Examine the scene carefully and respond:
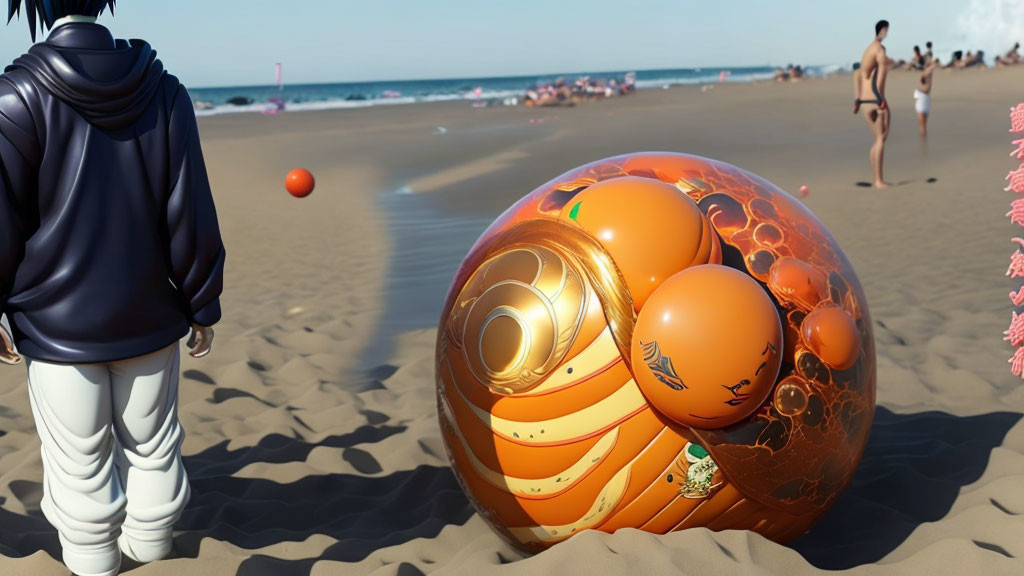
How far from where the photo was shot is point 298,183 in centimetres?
1004

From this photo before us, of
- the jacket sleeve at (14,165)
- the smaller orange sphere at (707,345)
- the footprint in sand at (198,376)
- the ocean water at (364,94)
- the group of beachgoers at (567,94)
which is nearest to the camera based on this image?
the smaller orange sphere at (707,345)

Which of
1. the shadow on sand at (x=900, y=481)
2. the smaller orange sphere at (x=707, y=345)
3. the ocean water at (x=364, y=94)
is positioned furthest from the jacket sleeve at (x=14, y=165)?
the ocean water at (x=364, y=94)

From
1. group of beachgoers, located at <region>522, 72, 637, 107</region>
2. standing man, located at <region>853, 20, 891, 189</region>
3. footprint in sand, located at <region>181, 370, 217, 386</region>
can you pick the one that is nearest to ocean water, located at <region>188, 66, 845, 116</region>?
group of beachgoers, located at <region>522, 72, 637, 107</region>

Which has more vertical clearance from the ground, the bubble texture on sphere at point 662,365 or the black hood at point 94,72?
the black hood at point 94,72

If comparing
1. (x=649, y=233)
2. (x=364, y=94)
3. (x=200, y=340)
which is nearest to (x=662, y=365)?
(x=649, y=233)

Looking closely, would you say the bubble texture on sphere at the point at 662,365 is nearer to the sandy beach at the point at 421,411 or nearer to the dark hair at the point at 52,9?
the sandy beach at the point at 421,411

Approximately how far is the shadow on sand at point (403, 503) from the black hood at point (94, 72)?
1.69 m

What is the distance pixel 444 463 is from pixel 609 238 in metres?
2.02

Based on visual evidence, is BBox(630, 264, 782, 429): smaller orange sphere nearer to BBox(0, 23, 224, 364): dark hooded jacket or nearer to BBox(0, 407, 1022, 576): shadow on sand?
BBox(0, 407, 1022, 576): shadow on sand

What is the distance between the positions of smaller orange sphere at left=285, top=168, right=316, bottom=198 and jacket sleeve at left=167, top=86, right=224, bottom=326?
240 inches

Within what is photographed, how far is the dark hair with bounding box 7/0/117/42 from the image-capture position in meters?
3.21

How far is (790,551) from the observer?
10.6 feet

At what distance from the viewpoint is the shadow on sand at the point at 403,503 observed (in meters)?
3.80

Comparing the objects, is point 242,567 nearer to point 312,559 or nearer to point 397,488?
point 312,559
